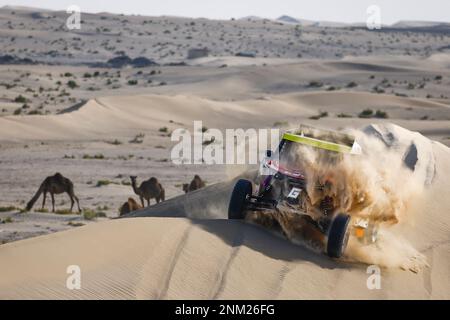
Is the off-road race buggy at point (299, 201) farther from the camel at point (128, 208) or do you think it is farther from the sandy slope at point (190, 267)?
the camel at point (128, 208)

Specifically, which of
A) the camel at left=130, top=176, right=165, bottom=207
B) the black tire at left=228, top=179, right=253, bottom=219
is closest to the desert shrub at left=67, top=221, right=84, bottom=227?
the camel at left=130, top=176, right=165, bottom=207

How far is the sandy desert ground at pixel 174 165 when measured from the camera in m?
9.03

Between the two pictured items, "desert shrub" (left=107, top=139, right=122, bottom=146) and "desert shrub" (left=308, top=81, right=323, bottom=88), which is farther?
"desert shrub" (left=308, top=81, right=323, bottom=88)

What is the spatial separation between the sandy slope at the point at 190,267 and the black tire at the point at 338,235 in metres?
0.20

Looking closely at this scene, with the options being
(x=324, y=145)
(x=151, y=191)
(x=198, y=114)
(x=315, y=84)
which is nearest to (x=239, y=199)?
(x=324, y=145)

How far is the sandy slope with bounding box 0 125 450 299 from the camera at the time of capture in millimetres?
8539

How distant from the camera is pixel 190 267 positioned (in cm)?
906

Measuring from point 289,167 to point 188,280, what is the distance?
2.48 metres

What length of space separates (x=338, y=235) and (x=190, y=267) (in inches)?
67.4

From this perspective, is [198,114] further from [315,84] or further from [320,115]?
[315,84]

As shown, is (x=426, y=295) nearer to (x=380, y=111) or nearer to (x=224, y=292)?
(x=224, y=292)

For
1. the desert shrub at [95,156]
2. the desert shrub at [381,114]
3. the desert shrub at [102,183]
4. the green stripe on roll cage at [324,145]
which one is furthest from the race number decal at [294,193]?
the desert shrub at [381,114]

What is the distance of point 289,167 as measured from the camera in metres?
10.6

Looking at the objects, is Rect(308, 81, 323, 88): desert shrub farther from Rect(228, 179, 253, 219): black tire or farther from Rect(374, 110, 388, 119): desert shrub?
Rect(228, 179, 253, 219): black tire
